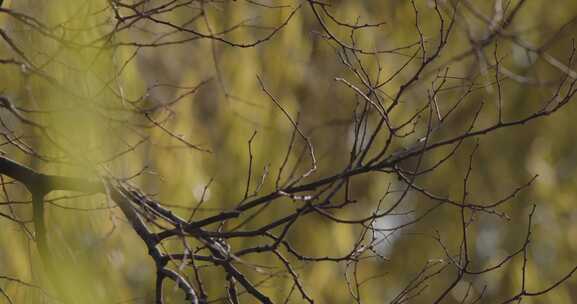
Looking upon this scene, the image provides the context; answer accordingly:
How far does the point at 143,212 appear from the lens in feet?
8.25

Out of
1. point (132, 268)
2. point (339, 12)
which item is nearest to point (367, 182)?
point (339, 12)

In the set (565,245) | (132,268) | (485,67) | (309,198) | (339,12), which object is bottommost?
(309,198)

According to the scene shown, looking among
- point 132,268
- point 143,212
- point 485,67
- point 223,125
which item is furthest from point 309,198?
point 223,125

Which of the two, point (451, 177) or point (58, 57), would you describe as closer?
point (58, 57)

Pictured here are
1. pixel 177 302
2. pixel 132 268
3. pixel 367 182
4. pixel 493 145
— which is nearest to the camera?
pixel 177 302

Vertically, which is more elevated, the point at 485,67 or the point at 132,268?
the point at 132,268

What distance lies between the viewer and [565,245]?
695cm

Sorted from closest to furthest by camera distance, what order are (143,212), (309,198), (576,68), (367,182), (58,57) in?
(309,198), (143,212), (58,57), (576,68), (367,182)

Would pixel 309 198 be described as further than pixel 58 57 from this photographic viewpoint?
No

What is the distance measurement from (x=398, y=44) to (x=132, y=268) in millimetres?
2049

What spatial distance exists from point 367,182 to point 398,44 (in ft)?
2.99

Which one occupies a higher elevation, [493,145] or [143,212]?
[493,145]

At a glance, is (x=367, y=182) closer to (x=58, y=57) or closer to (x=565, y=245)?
(x=565, y=245)

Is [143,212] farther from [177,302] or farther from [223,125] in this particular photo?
[223,125]
